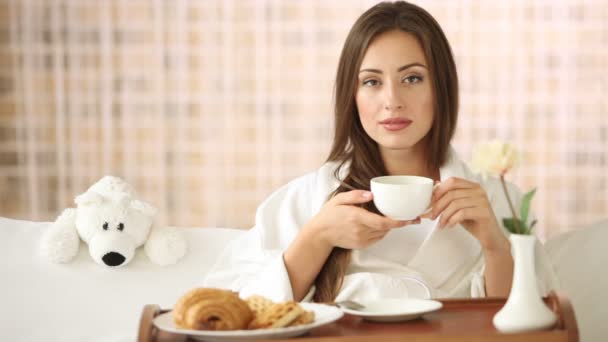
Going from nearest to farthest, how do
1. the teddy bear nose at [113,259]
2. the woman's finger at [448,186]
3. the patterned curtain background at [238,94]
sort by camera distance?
the woman's finger at [448,186]
the teddy bear nose at [113,259]
the patterned curtain background at [238,94]

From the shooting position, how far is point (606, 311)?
2182 mm

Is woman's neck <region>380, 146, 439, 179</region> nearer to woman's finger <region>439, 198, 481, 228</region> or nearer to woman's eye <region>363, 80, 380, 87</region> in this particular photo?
woman's eye <region>363, 80, 380, 87</region>

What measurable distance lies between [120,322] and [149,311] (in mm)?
975

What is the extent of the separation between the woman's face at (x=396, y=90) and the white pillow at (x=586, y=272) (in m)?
0.70

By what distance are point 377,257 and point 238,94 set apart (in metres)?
1.38

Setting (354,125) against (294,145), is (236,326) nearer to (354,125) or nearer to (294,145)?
(354,125)

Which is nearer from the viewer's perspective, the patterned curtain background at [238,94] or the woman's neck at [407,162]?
the woman's neck at [407,162]

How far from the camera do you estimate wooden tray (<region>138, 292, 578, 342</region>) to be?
1283mm

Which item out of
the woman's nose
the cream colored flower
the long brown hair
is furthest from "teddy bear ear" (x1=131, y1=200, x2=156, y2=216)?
the cream colored flower

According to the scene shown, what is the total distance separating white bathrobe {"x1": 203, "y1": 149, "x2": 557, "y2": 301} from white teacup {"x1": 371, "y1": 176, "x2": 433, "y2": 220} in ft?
1.37

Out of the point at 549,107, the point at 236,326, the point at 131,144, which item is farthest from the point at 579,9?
the point at 236,326

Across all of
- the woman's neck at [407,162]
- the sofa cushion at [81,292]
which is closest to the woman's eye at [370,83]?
the woman's neck at [407,162]

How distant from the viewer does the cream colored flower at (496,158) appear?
127cm

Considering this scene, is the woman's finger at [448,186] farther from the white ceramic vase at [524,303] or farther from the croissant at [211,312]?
the croissant at [211,312]
